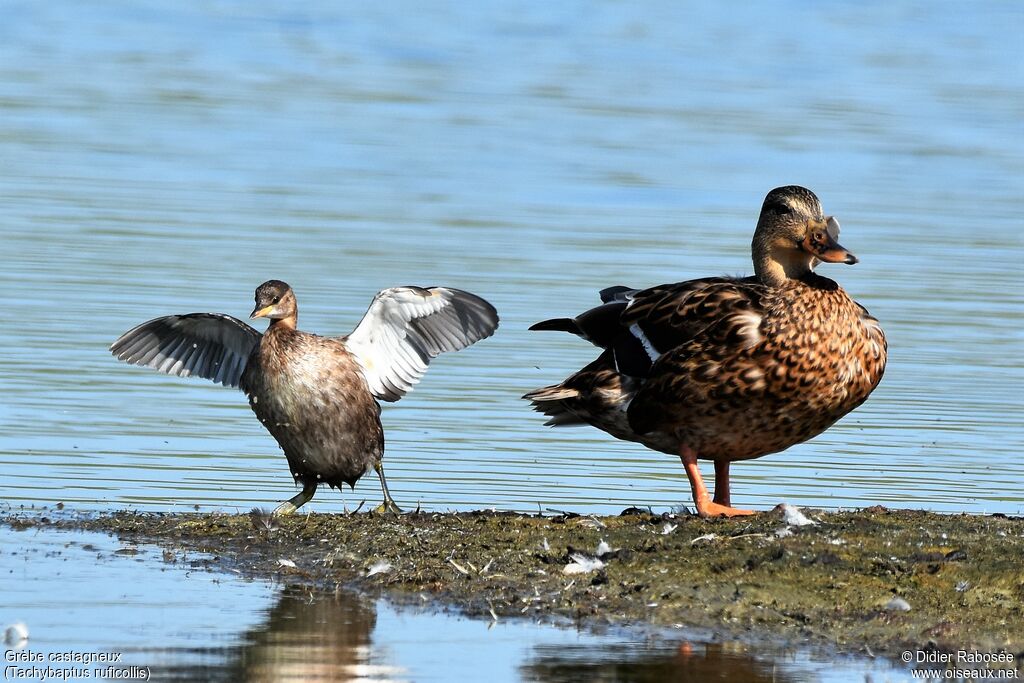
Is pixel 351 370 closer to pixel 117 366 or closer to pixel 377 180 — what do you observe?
pixel 117 366

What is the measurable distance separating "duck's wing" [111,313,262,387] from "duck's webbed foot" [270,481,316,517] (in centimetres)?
87

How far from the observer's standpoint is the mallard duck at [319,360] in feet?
33.9

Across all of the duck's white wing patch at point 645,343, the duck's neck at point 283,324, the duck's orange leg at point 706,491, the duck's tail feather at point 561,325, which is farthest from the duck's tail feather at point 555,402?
the duck's neck at point 283,324

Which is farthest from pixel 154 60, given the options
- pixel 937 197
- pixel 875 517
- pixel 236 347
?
pixel 875 517

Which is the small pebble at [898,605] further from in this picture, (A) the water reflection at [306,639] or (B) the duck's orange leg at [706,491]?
(B) the duck's orange leg at [706,491]

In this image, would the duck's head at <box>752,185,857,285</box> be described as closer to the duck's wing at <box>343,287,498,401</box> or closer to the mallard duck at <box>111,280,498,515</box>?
the duck's wing at <box>343,287,498,401</box>

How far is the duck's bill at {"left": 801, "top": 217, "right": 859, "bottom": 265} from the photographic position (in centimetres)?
966

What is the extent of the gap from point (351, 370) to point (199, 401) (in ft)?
9.86

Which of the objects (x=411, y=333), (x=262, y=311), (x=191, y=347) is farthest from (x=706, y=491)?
(x=191, y=347)

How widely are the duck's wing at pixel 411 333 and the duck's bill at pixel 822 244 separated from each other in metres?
1.95

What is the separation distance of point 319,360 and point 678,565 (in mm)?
2830

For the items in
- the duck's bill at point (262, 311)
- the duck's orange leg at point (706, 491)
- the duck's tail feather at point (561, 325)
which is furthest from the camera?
the duck's bill at point (262, 311)

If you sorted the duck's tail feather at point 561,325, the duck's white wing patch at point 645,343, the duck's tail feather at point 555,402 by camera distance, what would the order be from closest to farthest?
the duck's white wing patch at point 645,343 < the duck's tail feather at point 555,402 < the duck's tail feather at point 561,325

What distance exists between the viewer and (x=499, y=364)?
47.7 ft
